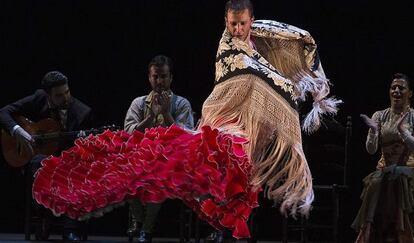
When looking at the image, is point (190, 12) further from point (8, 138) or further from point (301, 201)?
point (301, 201)

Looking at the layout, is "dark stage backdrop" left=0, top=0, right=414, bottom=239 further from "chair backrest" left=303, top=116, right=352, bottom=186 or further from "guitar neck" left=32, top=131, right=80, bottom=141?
"guitar neck" left=32, top=131, right=80, bottom=141

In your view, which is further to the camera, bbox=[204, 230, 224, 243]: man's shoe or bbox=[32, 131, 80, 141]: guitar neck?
bbox=[32, 131, 80, 141]: guitar neck

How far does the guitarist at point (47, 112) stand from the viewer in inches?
203

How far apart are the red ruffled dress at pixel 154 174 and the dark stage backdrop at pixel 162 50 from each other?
2097 mm

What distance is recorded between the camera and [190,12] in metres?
5.89

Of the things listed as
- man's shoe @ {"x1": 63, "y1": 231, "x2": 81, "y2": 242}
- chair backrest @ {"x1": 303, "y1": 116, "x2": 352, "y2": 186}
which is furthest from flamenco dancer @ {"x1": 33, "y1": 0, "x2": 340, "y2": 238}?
man's shoe @ {"x1": 63, "y1": 231, "x2": 81, "y2": 242}

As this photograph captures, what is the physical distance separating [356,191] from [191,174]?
8.83ft

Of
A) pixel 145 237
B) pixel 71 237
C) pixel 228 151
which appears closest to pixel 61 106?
pixel 71 237

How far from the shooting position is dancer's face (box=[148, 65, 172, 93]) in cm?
502

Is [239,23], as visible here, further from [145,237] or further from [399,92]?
[399,92]

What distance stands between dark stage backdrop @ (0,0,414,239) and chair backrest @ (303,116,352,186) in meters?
0.06

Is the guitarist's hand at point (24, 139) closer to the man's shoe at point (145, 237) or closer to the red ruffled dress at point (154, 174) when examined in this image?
the man's shoe at point (145, 237)

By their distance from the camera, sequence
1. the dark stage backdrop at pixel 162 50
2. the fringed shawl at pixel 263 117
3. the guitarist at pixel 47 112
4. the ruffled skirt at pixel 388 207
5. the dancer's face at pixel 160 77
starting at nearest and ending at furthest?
1. the fringed shawl at pixel 263 117
2. the ruffled skirt at pixel 388 207
3. the dancer's face at pixel 160 77
4. the guitarist at pixel 47 112
5. the dark stage backdrop at pixel 162 50

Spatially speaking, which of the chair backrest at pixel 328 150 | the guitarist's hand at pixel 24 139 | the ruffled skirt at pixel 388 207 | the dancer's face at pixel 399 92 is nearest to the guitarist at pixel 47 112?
the guitarist's hand at pixel 24 139
